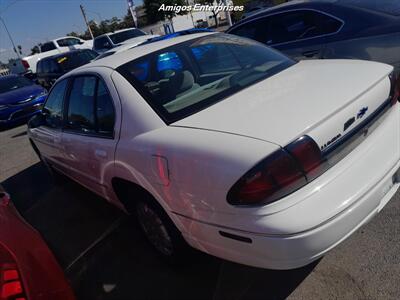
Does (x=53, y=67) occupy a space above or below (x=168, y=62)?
below

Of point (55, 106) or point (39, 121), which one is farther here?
point (39, 121)

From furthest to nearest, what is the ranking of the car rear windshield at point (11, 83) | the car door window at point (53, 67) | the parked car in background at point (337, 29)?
the car door window at point (53, 67) → the car rear windshield at point (11, 83) → the parked car in background at point (337, 29)

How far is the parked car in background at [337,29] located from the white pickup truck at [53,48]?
19.7 metres

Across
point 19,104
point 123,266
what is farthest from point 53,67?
point 123,266

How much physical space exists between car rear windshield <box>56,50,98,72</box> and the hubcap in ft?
37.2

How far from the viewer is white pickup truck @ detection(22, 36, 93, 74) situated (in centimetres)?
2203

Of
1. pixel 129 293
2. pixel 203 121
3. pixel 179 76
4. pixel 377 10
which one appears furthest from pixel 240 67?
pixel 377 10

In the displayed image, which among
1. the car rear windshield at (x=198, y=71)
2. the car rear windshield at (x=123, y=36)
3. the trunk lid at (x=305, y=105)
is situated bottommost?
the car rear windshield at (x=123, y=36)

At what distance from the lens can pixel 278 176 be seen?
6.02 feet

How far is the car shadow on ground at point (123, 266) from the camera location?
2559mm

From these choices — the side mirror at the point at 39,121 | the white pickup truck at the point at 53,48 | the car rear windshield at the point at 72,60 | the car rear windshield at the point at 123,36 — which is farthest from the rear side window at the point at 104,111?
the white pickup truck at the point at 53,48

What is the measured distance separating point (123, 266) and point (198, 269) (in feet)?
2.32

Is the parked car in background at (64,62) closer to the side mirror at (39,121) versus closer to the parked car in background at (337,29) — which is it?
the side mirror at (39,121)

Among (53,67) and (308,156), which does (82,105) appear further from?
(53,67)
